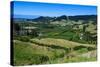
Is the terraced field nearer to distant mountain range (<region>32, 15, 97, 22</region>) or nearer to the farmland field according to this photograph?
the farmland field

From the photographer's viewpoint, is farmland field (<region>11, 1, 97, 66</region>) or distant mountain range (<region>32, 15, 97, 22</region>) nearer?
farmland field (<region>11, 1, 97, 66</region>)

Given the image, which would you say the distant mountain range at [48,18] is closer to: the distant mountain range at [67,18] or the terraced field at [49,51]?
the distant mountain range at [67,18]

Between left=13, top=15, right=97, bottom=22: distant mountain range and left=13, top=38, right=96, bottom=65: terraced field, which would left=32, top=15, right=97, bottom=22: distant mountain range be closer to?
left=13, top=15, right=97, bottom=22: distant mountain range

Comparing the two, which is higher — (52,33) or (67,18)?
(67,18)

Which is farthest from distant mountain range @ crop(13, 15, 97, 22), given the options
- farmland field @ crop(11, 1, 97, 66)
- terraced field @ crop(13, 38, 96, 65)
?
terraced field @ crop(13, 38, 96, 65)

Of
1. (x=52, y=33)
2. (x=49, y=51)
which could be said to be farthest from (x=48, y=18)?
(x=49, y=51)

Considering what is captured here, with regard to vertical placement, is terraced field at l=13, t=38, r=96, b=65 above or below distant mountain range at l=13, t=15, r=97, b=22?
below

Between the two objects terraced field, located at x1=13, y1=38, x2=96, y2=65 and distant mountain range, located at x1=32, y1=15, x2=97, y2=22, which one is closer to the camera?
terraced field, located at x1=13, y1=38, x2=96, y2=65

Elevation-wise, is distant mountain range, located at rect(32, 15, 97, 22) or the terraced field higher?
distant mountain range, located at rect(32, 15, 97, 22)

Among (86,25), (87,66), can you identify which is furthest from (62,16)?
(87,66)

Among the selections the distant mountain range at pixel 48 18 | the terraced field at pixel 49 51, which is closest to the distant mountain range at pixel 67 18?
the distant mountain range at pixel 48 18

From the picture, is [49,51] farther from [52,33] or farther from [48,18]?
[48,18]
